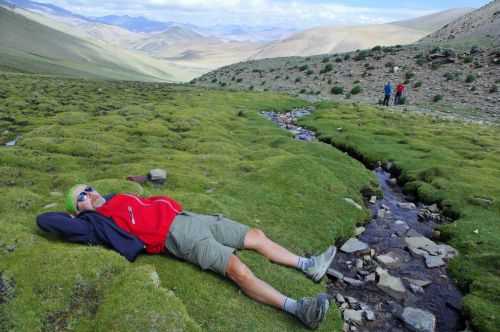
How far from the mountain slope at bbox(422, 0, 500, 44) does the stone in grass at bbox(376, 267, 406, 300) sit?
3177 inches

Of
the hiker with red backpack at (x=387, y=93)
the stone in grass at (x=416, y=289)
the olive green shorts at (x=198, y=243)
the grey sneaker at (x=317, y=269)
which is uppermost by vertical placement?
the hiker with red backpack at (x=387, y=93)

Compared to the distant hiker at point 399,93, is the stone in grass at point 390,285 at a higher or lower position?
lower

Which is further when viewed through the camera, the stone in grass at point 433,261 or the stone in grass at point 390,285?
the stone in grass at point 433,261

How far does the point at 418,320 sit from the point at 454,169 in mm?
14028

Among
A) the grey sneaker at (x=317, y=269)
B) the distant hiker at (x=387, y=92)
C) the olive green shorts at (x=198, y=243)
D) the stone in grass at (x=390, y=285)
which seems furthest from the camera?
the distant hiker at (x=387, y=92)

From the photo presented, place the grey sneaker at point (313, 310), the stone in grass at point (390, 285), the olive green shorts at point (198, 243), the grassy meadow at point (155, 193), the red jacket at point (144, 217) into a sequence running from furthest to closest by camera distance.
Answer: the stone in grass at point (390, 285)
the red jacket at point (144, 217)
the olive green shorts at point (198, 243)
the grey sneaker at point (313, 310)
the grassy meadow at point (155, 193)

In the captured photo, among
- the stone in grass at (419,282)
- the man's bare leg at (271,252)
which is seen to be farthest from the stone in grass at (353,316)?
the stone in grass at (419,282)

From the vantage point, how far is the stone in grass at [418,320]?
33.6ft

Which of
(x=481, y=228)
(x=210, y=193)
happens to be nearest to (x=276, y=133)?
(x=210, y=193)

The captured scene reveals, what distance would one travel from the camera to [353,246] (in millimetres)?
14266

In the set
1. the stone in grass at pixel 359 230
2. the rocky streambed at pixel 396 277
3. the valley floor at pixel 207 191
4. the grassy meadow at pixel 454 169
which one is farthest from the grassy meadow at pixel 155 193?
the grassy meadow at pixel 454 169

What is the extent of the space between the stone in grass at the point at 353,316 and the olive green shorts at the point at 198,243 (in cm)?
380

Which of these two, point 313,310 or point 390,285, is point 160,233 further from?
point 390,285

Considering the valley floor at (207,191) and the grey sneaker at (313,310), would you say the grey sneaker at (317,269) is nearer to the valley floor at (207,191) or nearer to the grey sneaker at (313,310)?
the valley floor at (207,191)
